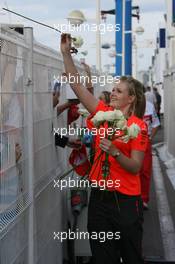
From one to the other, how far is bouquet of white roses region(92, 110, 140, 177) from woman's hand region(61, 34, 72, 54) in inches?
23.9

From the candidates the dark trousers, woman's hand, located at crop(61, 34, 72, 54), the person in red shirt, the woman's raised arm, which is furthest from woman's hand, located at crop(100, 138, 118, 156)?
woman's hand, located at crop(61, 34, 72, 54)

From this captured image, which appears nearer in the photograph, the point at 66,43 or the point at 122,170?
the point at 122,170

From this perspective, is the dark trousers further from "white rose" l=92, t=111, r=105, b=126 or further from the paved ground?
the paved ground

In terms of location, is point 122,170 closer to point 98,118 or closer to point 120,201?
point 120,201

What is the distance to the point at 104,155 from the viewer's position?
4602 millimetres

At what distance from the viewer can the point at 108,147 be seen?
4363mm

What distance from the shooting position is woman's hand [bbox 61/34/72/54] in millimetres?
4746

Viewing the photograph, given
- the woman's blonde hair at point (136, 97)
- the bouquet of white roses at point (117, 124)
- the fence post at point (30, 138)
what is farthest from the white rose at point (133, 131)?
the fence post at point (30, 138)

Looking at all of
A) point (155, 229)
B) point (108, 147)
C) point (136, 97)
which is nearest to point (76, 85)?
point (136, 97)

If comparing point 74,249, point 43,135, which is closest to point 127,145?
point 43,135

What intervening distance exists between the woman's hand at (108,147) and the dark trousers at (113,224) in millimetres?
360

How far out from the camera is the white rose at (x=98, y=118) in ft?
14.5

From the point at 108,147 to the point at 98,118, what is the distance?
21 cm

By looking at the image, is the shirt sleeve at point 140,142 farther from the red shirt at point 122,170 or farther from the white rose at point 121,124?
the white rose at point 121,124
